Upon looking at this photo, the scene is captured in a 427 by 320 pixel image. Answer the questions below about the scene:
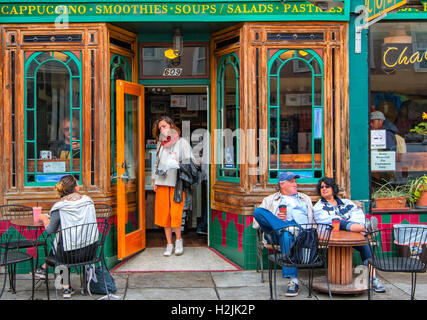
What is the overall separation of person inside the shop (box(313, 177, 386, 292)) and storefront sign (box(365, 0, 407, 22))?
224 cm

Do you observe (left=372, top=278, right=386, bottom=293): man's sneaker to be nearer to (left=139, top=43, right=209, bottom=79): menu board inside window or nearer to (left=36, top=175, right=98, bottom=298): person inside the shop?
(left=36, top=175, right=98, bottom=298): person inside the shop

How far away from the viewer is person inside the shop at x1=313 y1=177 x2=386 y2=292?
6.29 meters

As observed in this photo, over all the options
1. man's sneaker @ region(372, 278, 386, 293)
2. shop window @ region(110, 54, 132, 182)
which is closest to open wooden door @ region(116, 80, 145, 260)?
shop window @ region(110, 54, 132, 182)

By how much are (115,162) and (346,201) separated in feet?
10.4

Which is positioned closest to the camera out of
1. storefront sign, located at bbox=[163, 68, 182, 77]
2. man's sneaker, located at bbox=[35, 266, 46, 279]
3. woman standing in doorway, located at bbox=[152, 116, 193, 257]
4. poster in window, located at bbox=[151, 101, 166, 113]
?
man's sneaker, located at bbox=[35, 266, 46, 279]

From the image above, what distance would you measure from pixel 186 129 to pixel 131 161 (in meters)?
1.68

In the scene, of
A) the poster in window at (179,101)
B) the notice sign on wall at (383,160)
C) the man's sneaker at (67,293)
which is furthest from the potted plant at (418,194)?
the man's sneaker at (67,293)

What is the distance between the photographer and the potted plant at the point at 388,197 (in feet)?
24.7

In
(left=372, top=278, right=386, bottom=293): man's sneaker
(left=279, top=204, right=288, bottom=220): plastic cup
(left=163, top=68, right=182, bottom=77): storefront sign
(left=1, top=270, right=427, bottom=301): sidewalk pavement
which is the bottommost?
(left=1, top=270, right=427, bottom=301): sidewalk pavement

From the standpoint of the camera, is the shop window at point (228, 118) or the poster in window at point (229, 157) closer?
the shop window at point (228, 118)

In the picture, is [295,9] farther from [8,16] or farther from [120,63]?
[8,16]

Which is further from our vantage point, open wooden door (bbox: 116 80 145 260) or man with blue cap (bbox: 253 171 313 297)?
open wooden door (bbox: 116 80 145 260)

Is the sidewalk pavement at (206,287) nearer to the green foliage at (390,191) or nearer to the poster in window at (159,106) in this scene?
the green foliage at (390,191)

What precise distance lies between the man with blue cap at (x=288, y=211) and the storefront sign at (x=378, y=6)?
2.36 metres
